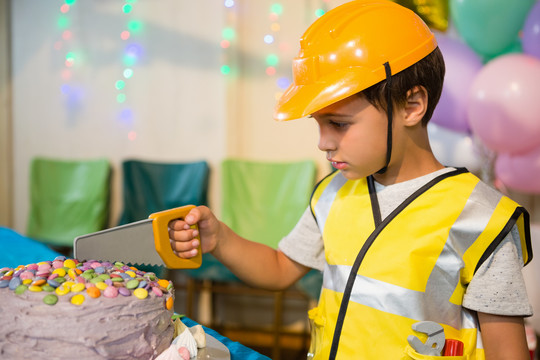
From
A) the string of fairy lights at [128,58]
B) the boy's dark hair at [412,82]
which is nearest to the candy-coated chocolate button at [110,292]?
the boy's dark hair at [412,82]

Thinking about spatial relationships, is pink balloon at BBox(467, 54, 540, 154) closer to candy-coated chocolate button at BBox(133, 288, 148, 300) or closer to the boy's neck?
the boy's neck

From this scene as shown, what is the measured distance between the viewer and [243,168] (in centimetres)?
297

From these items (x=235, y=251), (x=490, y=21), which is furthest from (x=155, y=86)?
(x=235, y=251)

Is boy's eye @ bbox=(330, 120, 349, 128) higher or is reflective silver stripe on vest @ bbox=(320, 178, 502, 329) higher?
boy's eye @ bbox=(330, 120, 349, 128)

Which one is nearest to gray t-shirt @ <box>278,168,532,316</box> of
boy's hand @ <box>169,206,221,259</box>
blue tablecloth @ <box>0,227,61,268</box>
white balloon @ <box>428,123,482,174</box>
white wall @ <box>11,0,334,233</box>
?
boy's hand @ <box>169,206,221,259</box>

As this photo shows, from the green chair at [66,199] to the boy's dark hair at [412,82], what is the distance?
2566 mm

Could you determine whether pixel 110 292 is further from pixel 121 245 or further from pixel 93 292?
pixel 121 245

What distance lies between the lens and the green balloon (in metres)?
1.88

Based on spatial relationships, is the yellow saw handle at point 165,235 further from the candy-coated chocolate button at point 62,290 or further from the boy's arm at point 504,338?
the boy's arm at point 504,338

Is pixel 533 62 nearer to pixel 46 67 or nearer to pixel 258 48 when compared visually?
pixel 258 48

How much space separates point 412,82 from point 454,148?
1.41m

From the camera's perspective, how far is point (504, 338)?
83cm

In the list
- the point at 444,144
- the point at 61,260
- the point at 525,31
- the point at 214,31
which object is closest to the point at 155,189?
the point at 214,31

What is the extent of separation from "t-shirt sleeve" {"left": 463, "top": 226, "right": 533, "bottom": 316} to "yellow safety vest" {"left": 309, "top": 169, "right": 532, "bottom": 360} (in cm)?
1
